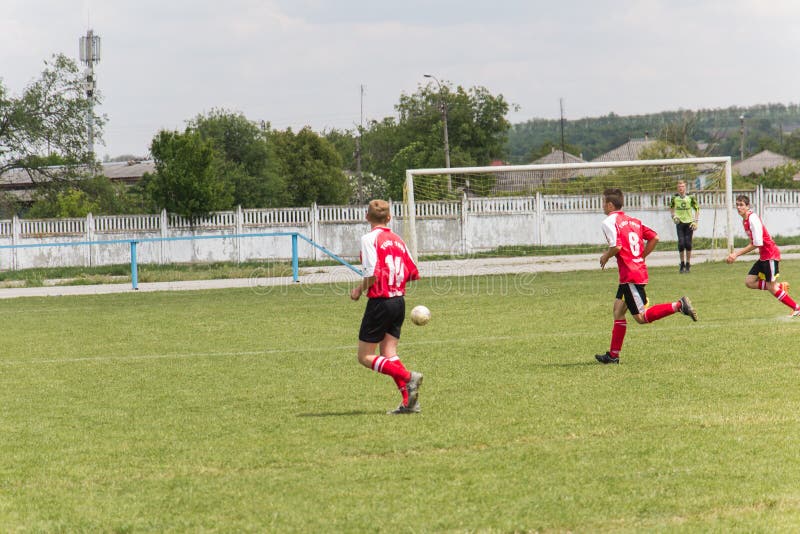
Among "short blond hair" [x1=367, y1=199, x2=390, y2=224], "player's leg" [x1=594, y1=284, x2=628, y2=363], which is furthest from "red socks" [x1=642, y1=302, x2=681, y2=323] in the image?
"short blond hair" [x1=367, y1=199, x2=390, y2=224]

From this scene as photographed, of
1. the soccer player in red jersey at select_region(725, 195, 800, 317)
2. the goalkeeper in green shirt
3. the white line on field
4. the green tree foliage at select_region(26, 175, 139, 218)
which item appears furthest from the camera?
the green tree foliage at select_region(26, 175, 139, 218)

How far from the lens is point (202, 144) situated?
40.9 m

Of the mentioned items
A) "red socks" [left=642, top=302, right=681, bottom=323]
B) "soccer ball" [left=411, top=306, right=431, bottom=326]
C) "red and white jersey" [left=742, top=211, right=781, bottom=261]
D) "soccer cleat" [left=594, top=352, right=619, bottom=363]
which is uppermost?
"red and white jersey" [left=742, top=211, right=781, bottom=261]

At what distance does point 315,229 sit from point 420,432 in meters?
32.2

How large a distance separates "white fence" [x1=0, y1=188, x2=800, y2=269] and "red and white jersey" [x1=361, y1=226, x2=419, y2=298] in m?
29.4

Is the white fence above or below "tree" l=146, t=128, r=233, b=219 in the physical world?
below

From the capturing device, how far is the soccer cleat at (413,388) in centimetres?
830

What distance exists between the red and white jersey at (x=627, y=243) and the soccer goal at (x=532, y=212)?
24.1 meters

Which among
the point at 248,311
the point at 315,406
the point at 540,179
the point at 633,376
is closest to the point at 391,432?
the point at 315,406

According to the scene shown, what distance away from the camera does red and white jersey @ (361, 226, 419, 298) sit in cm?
850

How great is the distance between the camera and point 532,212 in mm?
39156

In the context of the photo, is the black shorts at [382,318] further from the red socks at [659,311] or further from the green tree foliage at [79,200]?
the green tree foliage at [79,200]

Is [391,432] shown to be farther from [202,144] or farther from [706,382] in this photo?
[202,144]

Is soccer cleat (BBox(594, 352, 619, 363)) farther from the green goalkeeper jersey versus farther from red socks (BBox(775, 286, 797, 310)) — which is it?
the green goalkeeper jersey
